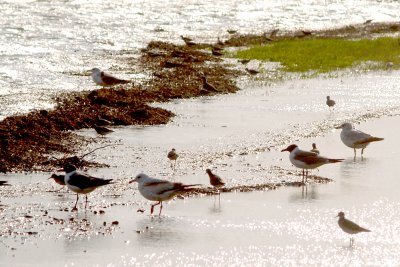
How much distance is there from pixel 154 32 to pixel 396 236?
28790 millimetres

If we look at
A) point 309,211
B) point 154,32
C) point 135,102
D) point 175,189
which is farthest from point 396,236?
point 154,32

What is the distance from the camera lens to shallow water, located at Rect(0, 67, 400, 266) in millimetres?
11102

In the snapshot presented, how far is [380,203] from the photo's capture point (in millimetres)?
13688

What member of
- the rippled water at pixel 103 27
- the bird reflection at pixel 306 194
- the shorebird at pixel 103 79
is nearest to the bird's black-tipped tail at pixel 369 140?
the bird reflection at pixel 306 194

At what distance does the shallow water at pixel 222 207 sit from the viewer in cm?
1110

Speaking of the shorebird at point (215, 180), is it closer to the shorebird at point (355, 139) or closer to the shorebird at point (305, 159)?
the shorebird at point (305, 159)

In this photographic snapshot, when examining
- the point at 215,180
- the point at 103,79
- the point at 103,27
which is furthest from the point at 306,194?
the point at 103,27

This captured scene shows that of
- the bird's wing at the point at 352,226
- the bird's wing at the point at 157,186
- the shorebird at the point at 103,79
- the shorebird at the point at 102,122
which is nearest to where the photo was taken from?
the bird's wing at the point at 352,226

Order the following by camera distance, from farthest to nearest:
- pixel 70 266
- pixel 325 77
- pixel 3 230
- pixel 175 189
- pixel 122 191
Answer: pixel 325 77
pixel 122 191
pixel 175 189
pixel 3 230
pixel 70 266

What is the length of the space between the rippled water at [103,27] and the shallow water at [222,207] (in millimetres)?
4145

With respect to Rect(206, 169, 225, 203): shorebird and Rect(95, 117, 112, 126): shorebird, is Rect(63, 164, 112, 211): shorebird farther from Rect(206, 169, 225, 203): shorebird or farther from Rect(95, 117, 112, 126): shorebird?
Rect(95, 117, 112, 126): shorebird

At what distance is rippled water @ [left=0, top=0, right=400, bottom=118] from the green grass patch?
435cm

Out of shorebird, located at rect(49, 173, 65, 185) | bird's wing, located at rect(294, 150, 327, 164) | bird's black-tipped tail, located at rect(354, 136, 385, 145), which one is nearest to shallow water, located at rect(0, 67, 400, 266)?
shorebird, located at rect(49, 173, 65, 185)

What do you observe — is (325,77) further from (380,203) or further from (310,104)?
(380,203)
